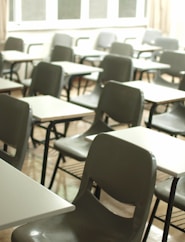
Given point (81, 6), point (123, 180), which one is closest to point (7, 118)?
point (123, 180)

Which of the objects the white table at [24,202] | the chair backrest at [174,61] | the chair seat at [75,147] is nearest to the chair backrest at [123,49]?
the chair backrest at [174,61]

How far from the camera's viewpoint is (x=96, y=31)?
7.80 meters

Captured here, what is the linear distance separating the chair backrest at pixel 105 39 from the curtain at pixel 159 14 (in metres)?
1.09

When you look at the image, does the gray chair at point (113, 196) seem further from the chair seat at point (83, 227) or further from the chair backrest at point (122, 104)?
the chair backrest at point (122, 104)

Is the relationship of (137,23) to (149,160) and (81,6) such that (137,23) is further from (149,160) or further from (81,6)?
(149,160)

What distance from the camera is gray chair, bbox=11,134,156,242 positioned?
2004mm

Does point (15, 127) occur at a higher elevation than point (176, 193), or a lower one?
higher

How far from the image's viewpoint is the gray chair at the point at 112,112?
10.6 ft

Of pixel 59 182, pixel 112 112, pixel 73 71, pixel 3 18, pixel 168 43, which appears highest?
pixel 3 18

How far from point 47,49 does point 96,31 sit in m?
1.06

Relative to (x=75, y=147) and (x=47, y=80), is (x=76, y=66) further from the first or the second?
(x=75, y=147)

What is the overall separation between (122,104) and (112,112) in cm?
12

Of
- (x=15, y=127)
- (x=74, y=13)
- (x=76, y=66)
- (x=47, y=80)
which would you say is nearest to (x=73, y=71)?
(x=76, y=66)

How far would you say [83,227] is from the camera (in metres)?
2.16
